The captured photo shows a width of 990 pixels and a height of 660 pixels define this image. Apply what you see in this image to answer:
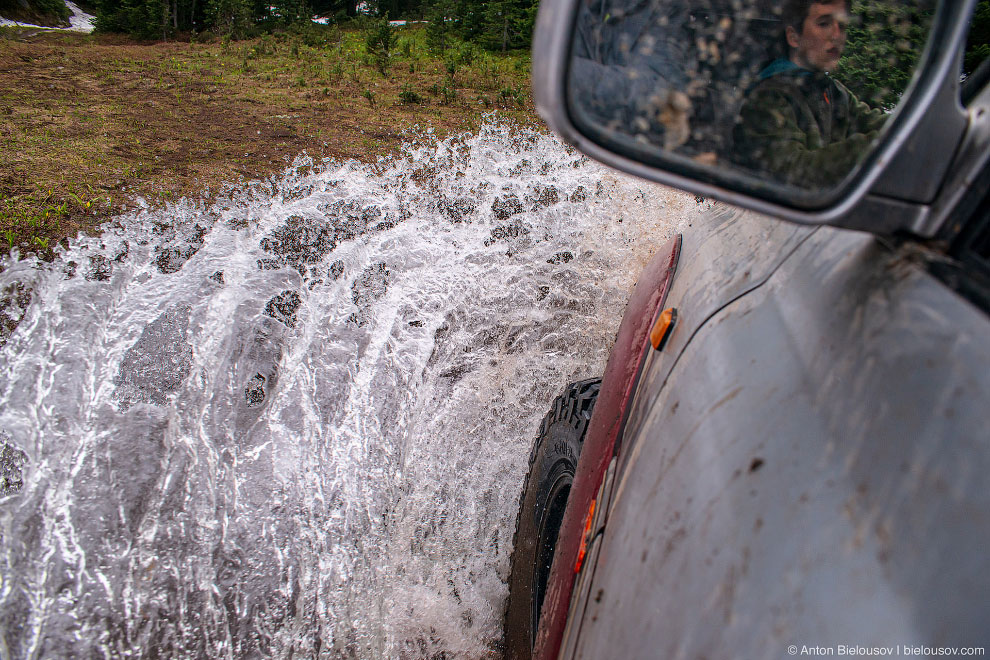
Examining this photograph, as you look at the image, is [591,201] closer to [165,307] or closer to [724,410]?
[165,307]

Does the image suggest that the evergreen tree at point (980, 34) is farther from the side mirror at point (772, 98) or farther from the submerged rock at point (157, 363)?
the submerged rock at point (157, 363)

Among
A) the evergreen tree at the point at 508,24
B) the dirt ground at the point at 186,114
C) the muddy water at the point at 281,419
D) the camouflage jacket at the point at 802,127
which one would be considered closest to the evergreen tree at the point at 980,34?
the camouflage jacket at the point at 802,127

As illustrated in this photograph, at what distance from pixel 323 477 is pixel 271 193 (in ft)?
11.7

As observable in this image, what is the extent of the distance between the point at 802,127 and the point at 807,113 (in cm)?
5

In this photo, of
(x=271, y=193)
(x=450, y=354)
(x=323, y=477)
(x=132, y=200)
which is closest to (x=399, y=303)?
(x=450, y=354)

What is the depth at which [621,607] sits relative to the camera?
1.15 meters

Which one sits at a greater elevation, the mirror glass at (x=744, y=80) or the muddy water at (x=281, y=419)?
the mirror glass at (x=744, y=80)

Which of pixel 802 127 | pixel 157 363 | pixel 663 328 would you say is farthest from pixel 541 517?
pixel 157 363

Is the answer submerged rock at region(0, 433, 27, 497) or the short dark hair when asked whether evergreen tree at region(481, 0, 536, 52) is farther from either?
the short dark hair

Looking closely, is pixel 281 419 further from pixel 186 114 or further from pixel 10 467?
pixel 186 114

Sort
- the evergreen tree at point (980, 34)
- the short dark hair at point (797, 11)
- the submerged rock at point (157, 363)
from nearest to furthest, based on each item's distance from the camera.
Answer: the short dark hair at point (797, 11), the evergreen tree at point (980, 34), the submerged rock at point (157, 363)

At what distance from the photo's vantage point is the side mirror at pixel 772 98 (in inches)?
35.1

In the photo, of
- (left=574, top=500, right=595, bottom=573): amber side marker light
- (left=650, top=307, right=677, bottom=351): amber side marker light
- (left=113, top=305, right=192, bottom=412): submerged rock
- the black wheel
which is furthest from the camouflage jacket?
(left=113, top=305, right=192, bottom=412): submerged rock

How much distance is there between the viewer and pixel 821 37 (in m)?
1.16
